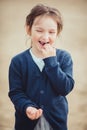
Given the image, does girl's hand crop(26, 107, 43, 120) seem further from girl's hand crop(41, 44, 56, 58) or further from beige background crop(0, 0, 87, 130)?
beige background crop(0, 0, 87, 130)

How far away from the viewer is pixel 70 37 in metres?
1.35

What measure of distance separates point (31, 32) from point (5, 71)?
1.32 ft

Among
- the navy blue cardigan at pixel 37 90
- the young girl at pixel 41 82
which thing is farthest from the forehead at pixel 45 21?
the navy blue cardigan at pixel 37 90

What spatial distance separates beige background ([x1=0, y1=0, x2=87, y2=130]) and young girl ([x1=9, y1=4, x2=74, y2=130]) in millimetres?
337

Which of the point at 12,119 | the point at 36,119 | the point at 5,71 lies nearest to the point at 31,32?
the point at 36,119

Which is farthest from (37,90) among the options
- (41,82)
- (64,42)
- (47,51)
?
(64,42)

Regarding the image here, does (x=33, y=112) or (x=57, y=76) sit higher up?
(x=57, y=76)

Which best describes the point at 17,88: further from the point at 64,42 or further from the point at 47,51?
the point at 64,42

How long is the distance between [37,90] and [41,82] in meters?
0.03

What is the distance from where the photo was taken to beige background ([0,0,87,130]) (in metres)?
1.32

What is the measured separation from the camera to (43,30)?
964 mm

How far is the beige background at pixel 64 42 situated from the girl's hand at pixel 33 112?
0.46m

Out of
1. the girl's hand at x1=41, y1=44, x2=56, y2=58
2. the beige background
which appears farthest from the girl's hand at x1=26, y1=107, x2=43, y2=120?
the beige background

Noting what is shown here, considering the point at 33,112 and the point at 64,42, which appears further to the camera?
the point at 64,42
